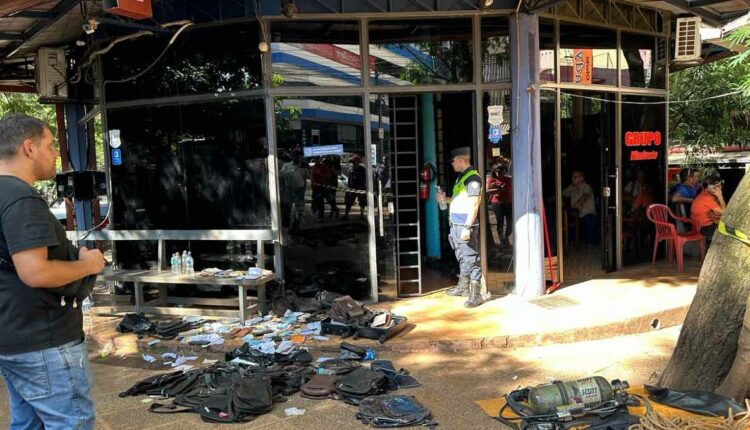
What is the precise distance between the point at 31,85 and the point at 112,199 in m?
6.41

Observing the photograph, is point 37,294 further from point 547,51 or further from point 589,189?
point 589,189

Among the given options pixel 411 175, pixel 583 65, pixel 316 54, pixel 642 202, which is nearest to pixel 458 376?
pixel 411 175

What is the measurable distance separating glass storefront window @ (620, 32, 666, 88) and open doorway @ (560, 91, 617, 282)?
0.55m

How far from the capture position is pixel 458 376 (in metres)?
5.28

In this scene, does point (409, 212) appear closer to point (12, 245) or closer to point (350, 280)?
point (350, 280)

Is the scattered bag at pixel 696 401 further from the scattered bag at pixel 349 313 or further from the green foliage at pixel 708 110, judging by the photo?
the green foliage at pixel 708 110

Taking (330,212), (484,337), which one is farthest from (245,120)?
(484,337)

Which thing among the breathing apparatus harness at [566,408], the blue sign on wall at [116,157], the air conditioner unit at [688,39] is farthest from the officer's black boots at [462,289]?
the air conditioner unit at [688,39]

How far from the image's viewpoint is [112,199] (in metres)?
8.50

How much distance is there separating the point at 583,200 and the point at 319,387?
17.6 feet

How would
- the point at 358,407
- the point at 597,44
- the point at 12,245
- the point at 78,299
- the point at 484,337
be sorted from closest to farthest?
the point at 12,245 < the point at 78,299 < the point at 358,407 < the point at 484,337 < the point at 597,44

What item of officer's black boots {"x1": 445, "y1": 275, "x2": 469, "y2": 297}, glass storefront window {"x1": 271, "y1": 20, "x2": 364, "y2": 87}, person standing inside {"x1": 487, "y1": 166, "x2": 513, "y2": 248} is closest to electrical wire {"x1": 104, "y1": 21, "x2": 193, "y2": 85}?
glass storefront window {"x1": 271, "y1": 20, "x2": 364, "y2": 87}

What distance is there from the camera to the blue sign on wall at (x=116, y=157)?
833 cm

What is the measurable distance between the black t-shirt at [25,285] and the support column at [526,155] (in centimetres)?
572
